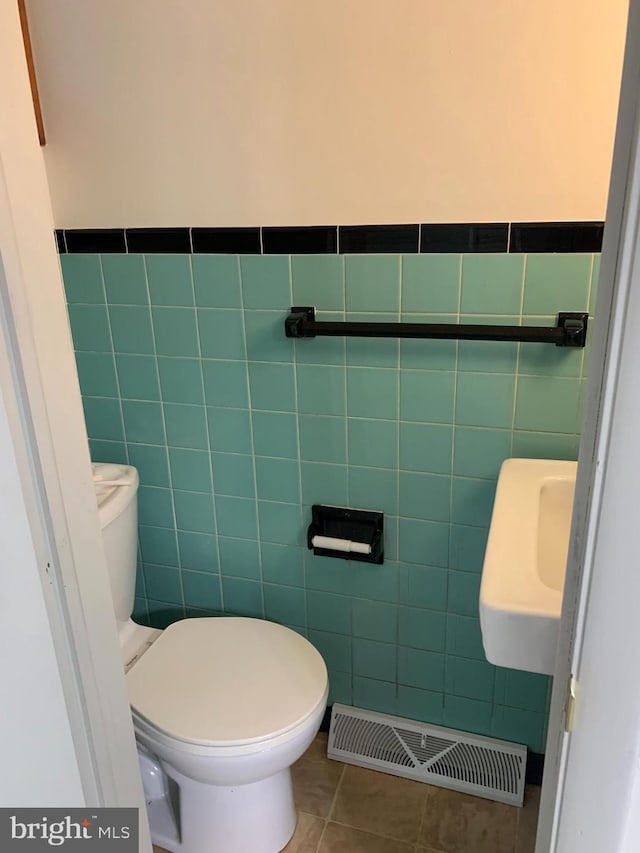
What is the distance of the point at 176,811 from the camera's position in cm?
158

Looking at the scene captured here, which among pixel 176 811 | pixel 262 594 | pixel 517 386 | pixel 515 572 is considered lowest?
pixel 176 811

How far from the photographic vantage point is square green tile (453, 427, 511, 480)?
57.5 inches

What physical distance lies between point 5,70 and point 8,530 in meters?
0.52

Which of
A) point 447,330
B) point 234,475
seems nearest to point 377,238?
point 447,330

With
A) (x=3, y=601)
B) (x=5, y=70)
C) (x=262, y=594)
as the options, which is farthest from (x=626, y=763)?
(x=262, y=594)

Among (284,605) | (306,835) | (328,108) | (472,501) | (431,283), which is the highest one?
(328,108)

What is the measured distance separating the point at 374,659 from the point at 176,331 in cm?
100

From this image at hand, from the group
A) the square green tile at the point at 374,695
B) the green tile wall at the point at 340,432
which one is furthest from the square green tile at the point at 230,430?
the square green tile at the point at 374,695

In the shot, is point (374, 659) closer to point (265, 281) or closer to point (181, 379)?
point (181, 379)

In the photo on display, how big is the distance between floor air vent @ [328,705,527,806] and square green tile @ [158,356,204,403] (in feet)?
3.11

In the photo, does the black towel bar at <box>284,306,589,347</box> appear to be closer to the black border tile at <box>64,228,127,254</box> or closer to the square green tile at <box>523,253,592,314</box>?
the square green tile at <box>523,253,592,314</box>

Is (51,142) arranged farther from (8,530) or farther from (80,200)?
(8,530)

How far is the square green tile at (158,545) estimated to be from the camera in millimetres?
1833

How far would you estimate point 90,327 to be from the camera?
66.3 inches
